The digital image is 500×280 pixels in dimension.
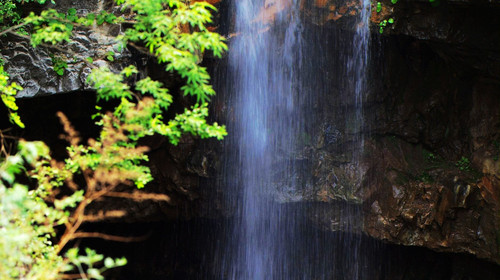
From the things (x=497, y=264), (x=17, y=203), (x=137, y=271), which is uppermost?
(x=17, y=203)

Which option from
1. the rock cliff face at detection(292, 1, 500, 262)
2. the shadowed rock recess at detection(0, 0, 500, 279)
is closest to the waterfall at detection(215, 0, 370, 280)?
the shadowed rock recess at detection(0, 0, 500, 279)

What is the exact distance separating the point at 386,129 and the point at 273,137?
2.21 meters

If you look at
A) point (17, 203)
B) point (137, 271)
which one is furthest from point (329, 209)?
point (17, 203)

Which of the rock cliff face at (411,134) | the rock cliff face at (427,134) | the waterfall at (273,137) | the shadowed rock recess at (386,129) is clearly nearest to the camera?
the shadowed rock recess at (386,129)

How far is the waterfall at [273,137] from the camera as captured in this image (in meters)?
8.70

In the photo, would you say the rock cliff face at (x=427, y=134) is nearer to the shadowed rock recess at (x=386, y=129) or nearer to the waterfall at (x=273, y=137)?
the shadowed rock recess at (x=386, y=129)

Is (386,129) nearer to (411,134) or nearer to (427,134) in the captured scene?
(411,134)

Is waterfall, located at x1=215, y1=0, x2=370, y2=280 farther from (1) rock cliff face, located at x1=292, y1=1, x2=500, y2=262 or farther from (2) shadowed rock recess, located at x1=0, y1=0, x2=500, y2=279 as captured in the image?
(1) rock cliff face, located at x1=292, y1=1, x2=500, y2=262

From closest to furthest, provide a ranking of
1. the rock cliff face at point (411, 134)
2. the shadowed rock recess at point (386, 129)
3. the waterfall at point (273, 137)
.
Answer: the shadowed rock recess at point (386, 129)
the rock cliff face at point (411, 134)
the waterfall at point (273, 137)

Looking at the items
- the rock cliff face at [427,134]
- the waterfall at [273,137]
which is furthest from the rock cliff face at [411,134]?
the waterfall at [273,137]

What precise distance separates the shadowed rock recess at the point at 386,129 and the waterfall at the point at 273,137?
0.13 metres

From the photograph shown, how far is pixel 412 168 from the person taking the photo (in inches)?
330

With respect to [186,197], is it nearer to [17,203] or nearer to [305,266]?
[305,266]

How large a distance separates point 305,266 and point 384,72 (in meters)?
4.25
